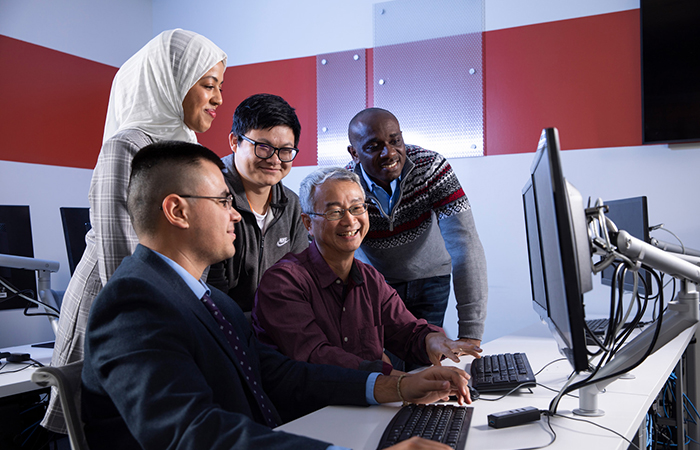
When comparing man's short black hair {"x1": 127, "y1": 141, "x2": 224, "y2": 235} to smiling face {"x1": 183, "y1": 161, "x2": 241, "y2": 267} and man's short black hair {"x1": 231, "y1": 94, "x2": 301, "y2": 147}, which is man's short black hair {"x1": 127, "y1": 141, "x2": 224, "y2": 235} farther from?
man's short black hair {"x1": 231, "y1": 94, "x2": 301, "y2": 147}

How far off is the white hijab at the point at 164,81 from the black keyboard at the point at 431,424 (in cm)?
118

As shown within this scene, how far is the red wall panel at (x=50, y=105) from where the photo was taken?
11.9 ft

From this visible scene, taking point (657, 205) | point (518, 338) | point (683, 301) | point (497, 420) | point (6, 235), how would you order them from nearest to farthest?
point (497, 420) < point (683, 301) < point (518, 338) < point (6, 235) < point (657, 205)

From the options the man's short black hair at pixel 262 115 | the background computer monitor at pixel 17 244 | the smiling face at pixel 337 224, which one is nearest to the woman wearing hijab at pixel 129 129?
the man's short black hair at pixel 262 115

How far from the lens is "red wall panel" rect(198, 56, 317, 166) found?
13.5 feet

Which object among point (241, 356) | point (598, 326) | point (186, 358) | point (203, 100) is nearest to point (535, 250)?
point (241, 356)

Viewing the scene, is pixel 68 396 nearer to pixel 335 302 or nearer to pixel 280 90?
pixel 335 302

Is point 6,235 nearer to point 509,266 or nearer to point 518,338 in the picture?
point 518,338

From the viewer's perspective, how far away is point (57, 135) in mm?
3961

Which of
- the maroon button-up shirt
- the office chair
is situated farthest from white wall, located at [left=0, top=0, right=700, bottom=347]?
the office chair

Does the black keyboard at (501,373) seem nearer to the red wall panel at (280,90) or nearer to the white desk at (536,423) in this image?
the white desk at (536,423)

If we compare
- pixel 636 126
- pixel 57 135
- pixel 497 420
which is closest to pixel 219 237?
pixel 497 420

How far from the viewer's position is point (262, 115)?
195cm

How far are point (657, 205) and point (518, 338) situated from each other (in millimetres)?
1438
